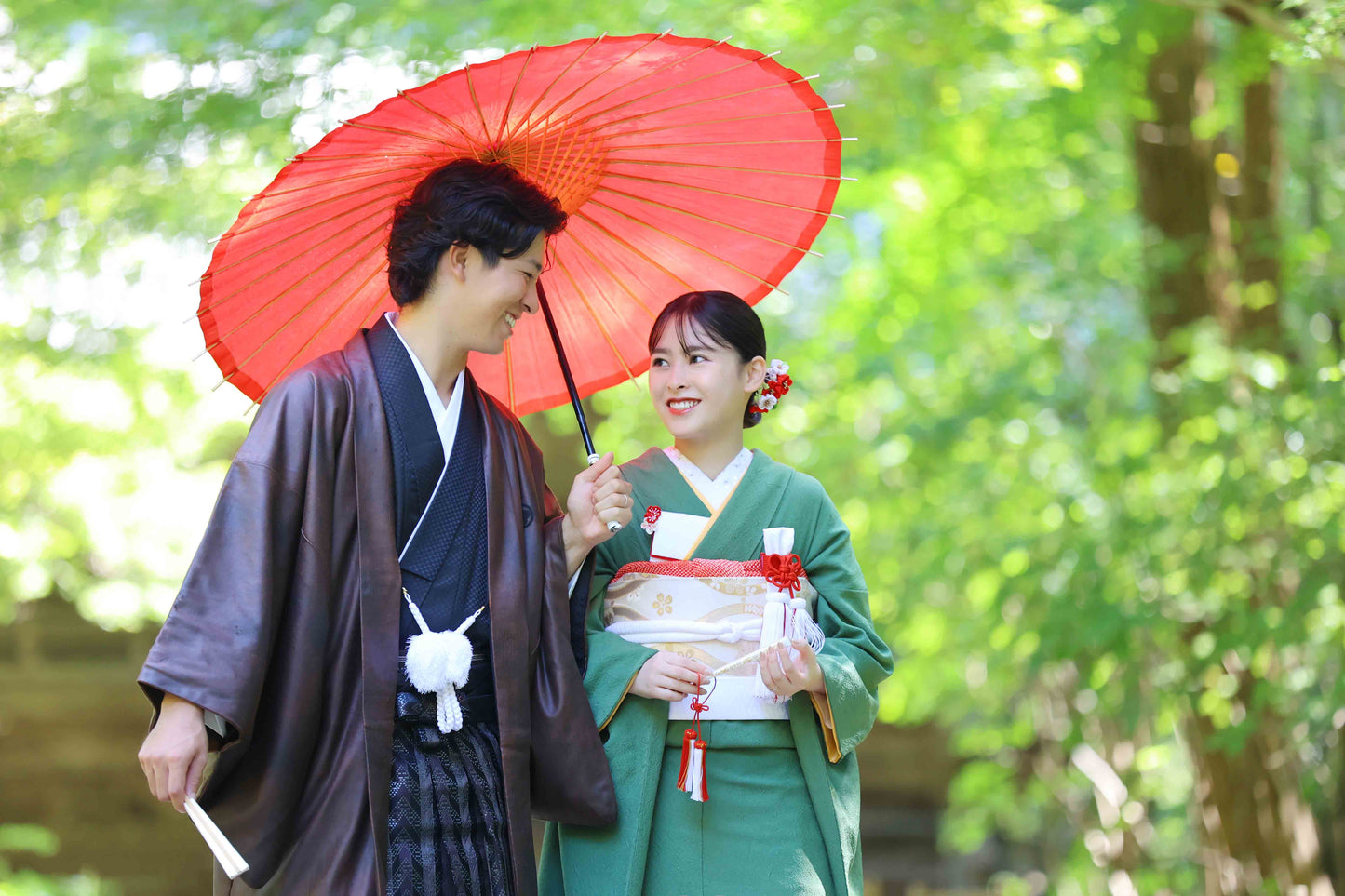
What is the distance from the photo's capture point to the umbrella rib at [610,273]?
2.98 metres

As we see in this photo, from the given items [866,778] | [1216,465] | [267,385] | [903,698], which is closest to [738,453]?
[267,385]

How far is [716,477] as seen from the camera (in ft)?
9.16

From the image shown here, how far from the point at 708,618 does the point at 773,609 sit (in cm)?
15

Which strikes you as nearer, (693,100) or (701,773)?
(701,773)

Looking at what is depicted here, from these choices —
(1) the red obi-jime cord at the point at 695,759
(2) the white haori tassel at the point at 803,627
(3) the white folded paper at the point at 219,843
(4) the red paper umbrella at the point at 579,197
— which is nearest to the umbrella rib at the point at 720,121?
(4) the red paper umbrella at the point at 579,197

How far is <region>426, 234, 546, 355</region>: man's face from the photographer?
2.51 m

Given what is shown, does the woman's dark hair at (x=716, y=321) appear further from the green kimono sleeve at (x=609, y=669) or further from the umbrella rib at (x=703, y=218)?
the green kimono sleeve at (x=609, y=669)

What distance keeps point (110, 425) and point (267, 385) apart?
4778 millimetres

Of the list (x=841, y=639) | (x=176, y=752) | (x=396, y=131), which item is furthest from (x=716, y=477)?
(x=176, y=752)

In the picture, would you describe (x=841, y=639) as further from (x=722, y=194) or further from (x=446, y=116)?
(x=446, y=116)

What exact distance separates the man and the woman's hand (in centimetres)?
15

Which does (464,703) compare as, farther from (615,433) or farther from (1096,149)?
(1096,149)

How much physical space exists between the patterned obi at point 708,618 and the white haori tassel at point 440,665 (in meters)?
0.45

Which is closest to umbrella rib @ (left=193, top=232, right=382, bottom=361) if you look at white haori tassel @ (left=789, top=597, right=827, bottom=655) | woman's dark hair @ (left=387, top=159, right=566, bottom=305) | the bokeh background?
woman's dark hair @ (left=387, top=159, right=566, bottom=305)
